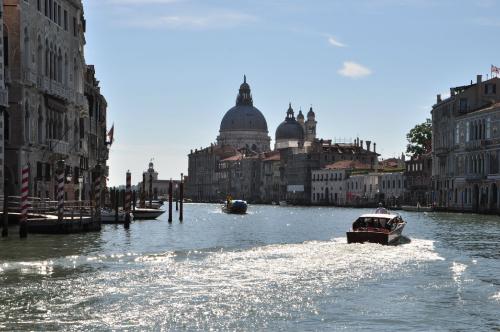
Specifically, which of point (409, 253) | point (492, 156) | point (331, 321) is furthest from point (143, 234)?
point (492, 156)

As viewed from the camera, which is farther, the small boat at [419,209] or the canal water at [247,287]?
the small boat at [419,209]

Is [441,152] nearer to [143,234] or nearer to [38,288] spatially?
[143,234]

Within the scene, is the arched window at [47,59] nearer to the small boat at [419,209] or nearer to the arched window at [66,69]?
the arched window at [66,69]

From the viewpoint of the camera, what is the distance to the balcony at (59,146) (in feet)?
160

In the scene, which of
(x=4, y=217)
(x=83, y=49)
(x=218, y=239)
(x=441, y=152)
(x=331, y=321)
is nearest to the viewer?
(x=331, y=321)

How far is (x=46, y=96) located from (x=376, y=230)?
1913 centimetres

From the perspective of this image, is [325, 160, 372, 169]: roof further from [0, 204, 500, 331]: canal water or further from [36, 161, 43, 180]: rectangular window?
[0, 204, 500, 331]: canal water

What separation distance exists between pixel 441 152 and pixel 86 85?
49043mm

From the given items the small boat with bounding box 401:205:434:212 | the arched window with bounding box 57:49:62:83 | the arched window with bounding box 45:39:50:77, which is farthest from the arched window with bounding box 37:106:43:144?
the small boat with bounding box 401:205:434:212

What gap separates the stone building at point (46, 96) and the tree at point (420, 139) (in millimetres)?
68491

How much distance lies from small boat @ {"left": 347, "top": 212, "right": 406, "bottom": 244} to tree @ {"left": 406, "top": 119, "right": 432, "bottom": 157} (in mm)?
82800

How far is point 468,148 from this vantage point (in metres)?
93.4

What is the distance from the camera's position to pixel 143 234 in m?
45.7

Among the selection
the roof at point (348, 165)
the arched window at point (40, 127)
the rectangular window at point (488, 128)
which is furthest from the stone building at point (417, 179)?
the arched window at point (40, 127)
